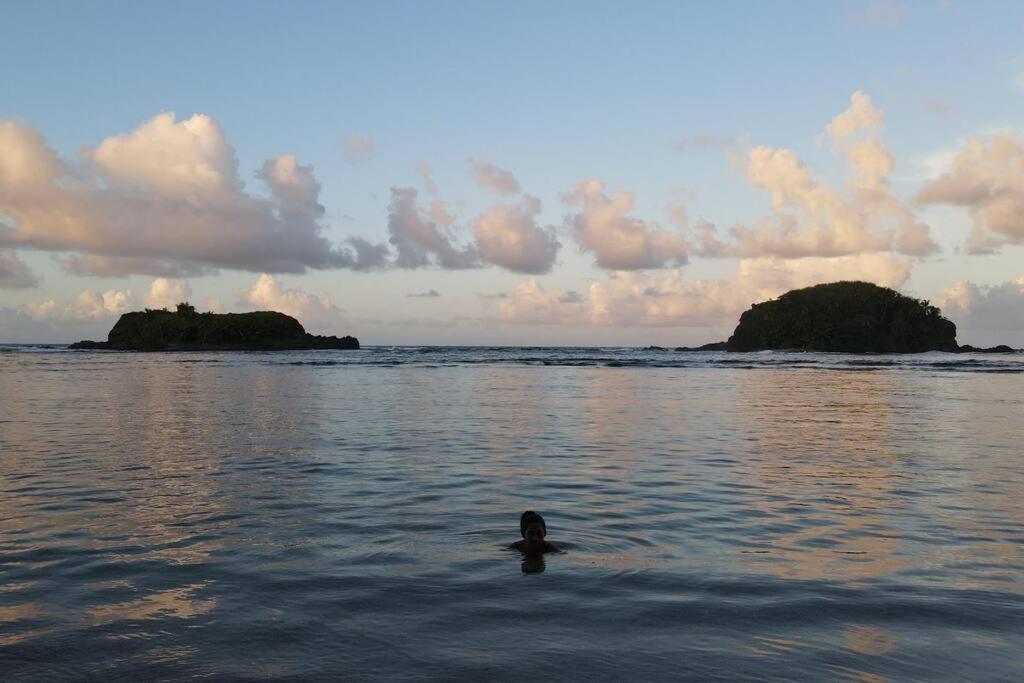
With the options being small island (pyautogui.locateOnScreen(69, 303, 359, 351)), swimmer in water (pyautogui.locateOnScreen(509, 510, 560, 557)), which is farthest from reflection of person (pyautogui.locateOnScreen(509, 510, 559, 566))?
small island (pyautogui.locateOnScreen(69, 303, 359, 351))

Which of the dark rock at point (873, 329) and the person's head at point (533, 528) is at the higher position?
the dark rock at point (873, 329)

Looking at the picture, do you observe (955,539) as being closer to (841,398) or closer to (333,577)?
(333,577)

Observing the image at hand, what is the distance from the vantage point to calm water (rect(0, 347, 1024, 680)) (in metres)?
6.34

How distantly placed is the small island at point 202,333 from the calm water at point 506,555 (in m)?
162

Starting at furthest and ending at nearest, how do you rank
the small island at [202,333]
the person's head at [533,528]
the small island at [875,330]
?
the small island at [875,330] < the small island at [202,333] < the person's head at [533,528]

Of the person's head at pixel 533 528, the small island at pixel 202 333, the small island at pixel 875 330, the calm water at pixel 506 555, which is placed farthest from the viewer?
the small island at pixel 875 330

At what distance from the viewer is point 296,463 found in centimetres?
1738

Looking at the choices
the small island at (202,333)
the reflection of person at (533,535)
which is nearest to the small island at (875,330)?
the small island at (202,333)

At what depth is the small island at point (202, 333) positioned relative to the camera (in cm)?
17325

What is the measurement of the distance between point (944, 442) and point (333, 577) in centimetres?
1920

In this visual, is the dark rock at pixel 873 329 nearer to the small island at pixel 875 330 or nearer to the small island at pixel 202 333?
the small island at pixel 875 330

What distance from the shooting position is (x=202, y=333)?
581 ft

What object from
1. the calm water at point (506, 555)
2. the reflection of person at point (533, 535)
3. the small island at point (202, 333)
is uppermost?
the small island at point (202, 333)

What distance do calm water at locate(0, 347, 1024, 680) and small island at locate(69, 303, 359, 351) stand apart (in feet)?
530
